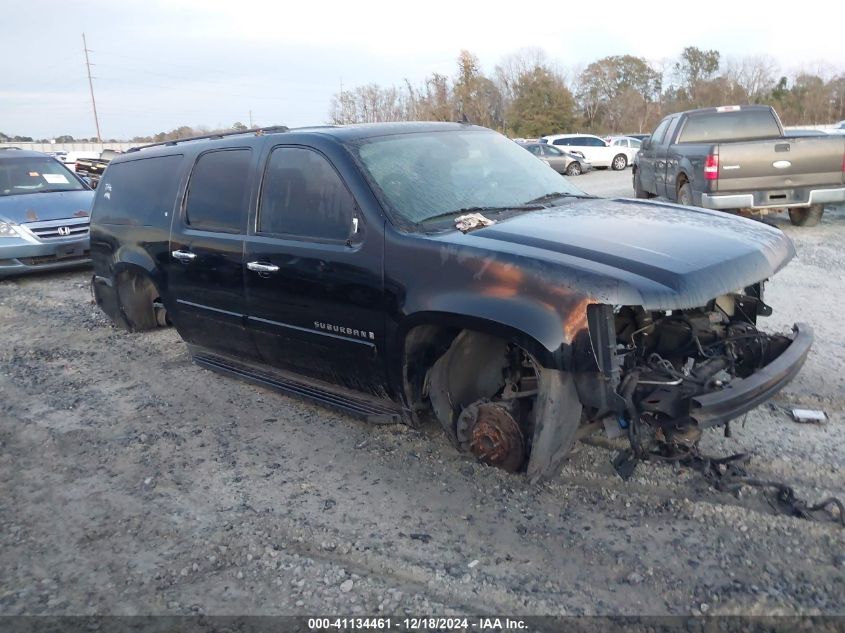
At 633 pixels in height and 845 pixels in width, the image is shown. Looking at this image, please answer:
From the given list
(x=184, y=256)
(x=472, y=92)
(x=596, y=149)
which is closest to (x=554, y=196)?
(x=184, y=256)

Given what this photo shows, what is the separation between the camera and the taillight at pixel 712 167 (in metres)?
9.58

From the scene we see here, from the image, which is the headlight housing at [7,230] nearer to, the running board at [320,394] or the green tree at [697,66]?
the running board at [320,394]

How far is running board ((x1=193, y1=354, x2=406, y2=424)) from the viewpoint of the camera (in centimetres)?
406

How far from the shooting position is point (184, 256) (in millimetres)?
5008

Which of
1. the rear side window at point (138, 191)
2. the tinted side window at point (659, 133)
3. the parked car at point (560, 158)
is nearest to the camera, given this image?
the rear side window at point (138, 191)

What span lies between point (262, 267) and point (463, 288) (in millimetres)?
1496

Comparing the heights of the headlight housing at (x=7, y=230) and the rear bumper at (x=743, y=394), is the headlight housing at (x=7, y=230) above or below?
above

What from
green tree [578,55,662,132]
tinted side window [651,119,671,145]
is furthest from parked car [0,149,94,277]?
green tree [578,55,662,132]

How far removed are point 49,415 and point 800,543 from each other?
4.55 metres

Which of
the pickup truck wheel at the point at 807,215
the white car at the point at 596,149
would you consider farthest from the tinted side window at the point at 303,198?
the white car at the point at 596,149

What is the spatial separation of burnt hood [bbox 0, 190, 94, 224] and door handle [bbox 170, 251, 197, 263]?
5.58 meters

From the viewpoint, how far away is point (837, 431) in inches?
157

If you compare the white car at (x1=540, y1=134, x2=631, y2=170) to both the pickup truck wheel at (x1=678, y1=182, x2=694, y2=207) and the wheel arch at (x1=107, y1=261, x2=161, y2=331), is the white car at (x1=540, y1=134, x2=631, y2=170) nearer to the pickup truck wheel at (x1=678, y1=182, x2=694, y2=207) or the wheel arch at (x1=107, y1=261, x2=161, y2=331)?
the pickup truck wheel at (x1=678, y1=182, x2=694, y2=207)

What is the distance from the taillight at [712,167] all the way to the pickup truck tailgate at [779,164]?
5 cm
